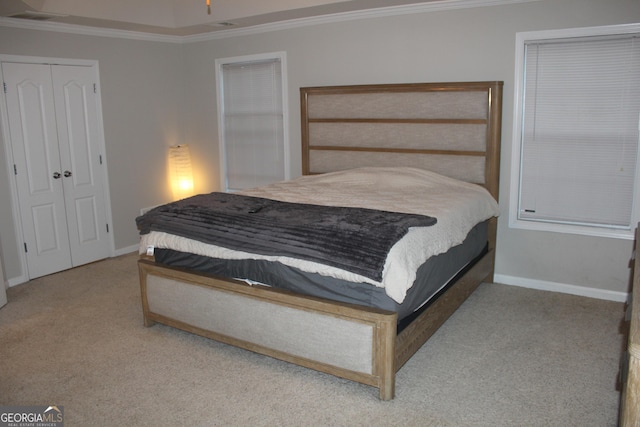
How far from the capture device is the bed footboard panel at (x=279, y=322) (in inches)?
110

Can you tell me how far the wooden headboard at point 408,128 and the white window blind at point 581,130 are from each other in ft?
0.99

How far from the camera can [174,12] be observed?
550 centimetres

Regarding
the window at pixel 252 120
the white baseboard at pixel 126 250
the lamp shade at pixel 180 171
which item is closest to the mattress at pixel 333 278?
the white baseboard at pixel 126 250

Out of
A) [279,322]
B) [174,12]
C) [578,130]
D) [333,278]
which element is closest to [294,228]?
[333,278]

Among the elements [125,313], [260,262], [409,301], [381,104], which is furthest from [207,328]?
[381,104]

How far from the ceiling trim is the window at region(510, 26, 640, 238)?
1.89 feet

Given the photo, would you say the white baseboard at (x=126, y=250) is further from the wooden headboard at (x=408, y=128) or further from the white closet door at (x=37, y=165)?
the wooden headboard at (x=408, y=128)

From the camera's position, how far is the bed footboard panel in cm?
280

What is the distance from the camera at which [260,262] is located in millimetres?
3188

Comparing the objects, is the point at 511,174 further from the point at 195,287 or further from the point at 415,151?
the point at 195,287

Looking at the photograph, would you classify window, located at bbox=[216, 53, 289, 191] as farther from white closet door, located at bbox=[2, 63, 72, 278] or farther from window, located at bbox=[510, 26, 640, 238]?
window, located at bbox=[510, 26, 640, 238]

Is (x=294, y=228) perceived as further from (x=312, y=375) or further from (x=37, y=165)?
(x=37, y=165)

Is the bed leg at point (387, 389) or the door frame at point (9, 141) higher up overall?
the door frame at point (9, 141)

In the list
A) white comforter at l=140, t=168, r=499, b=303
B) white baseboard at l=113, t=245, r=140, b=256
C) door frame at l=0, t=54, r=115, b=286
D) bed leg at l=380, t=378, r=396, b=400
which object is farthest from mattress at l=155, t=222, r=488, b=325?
white baseboard at l=113, t=245, r=140, b=256
